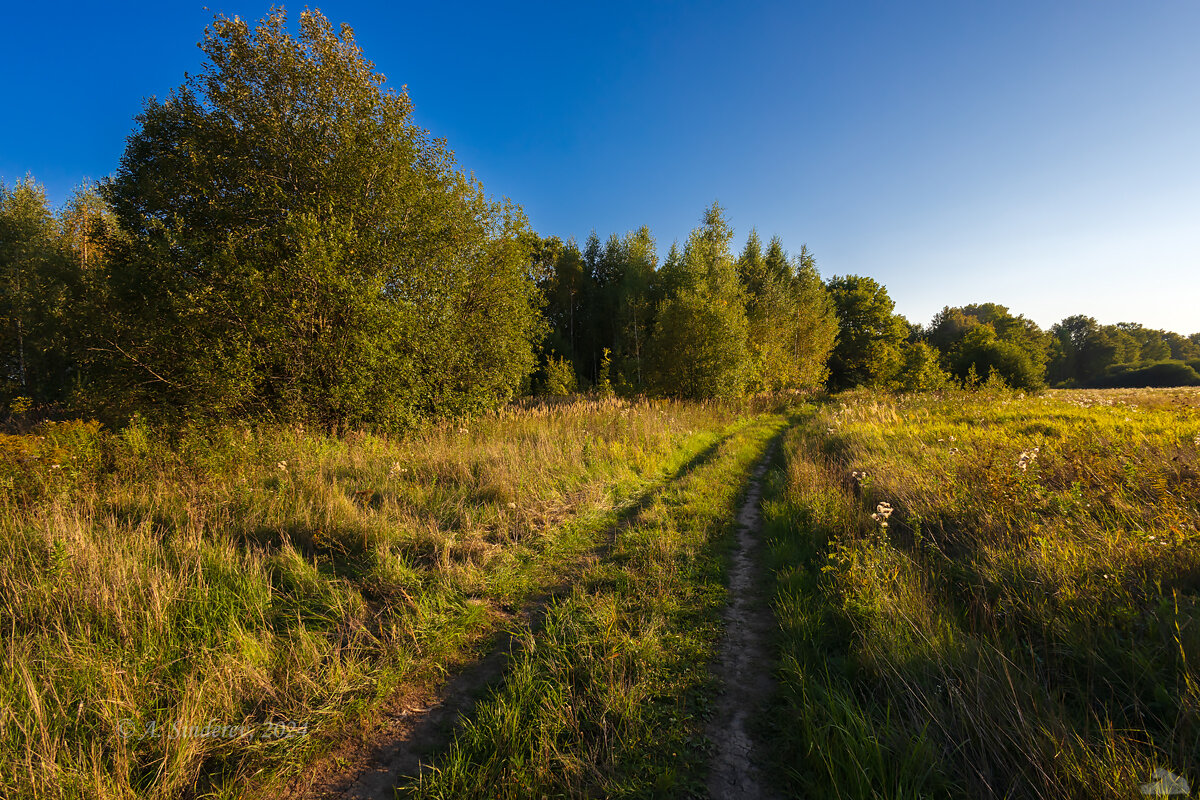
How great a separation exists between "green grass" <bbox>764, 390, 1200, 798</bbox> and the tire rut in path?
0.16 metres

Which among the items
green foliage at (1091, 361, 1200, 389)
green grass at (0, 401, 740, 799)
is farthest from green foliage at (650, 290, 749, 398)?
green foliage at (1091, 361, 1200, 389)

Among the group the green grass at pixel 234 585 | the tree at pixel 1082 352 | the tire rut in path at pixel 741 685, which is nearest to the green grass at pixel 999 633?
the tire rut in path at pixel 741 685

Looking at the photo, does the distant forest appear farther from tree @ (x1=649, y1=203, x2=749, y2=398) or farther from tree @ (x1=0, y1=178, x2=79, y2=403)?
tree @ (x1=649, y1=203, x2=749, y2=398)

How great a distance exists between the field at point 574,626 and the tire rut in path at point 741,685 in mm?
77

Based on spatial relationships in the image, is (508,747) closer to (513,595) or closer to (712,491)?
(513,595)

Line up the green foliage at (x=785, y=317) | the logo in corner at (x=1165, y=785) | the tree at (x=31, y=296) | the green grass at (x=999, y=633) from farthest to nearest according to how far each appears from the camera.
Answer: the green foliage at (x=785, y=317)
the tree at (x=31, y=296)
the green grass at (x=999, y=633)
the logo in corner at (x=1165, y=785)

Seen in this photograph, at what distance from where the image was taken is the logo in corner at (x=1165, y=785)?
1.61 metres

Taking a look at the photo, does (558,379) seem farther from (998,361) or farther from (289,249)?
(998,361)

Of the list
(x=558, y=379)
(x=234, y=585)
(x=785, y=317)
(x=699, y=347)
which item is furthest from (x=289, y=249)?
(x=785, y=317)

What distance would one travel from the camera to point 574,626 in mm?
3391

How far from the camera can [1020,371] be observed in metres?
33.0

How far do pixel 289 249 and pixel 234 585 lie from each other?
8.46 m

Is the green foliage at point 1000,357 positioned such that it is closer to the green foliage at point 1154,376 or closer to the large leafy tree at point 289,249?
the green foliage at point 1154,376

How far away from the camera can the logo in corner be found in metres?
1.61
